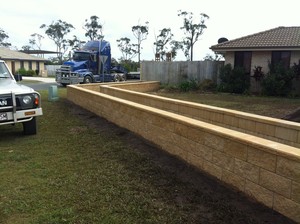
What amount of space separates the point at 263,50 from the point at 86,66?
13.4 m

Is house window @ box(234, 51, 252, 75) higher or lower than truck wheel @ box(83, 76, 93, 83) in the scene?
higher

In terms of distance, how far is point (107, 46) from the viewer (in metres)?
25.0

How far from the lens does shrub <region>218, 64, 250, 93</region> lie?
1867 cm

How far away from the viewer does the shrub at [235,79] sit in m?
18.7

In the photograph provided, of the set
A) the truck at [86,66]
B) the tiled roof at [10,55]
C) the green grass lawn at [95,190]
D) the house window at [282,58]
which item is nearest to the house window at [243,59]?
the house window at [282,58]

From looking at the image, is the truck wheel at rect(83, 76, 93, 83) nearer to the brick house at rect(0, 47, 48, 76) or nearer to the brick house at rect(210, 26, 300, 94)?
the brick house at rect(210, 26, 300, 94)

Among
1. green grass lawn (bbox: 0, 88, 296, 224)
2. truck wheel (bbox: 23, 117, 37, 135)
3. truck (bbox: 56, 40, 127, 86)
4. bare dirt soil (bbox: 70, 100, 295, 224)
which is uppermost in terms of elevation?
truck (bbox: 56, 40, 127, 86)

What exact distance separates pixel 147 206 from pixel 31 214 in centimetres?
131

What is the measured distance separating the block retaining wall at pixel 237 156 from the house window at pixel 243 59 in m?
14.8

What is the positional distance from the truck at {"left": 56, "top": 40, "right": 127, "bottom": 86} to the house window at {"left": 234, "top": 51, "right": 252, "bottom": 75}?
9.66 m

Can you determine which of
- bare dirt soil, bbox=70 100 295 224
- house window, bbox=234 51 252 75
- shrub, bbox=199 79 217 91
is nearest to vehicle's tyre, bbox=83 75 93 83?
shrub, bbox=199 79 217 91

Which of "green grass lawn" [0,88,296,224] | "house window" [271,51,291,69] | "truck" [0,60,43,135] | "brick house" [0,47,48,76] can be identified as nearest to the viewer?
"green grass lawn" [0,88,296,224]

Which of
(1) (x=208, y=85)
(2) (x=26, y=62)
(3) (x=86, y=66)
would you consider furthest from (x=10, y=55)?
(1) (x=208, y=85)

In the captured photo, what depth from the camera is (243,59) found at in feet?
64.0
